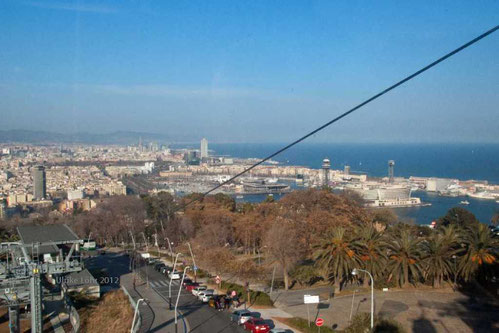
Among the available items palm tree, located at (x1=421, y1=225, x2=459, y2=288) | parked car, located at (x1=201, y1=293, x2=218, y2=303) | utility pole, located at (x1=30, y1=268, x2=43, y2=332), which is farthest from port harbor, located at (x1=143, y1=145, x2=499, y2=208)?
utility pole, located at (x1=30, y1=268, x2=43, y2=332)

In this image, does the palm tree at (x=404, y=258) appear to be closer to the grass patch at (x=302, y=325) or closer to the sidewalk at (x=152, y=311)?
the grass patch at (x=302, y=325)

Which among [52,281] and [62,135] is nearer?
[52,281]

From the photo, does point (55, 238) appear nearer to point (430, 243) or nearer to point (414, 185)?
point (430, 243)

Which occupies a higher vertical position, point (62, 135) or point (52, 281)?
point (62, 135)

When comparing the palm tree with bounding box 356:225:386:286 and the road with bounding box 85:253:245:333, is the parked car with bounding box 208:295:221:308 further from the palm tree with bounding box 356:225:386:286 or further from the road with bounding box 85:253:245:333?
the palm tree with bounding box 356:225:386:286

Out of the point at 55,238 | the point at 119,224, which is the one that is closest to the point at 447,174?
the point at 119,224

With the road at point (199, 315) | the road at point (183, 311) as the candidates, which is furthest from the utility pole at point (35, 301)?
the road at point (199, 315)

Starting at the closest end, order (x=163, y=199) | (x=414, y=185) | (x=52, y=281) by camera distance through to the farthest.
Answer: (x=52, y=281)
(x=163, y=199)
(x=414, y=185)
